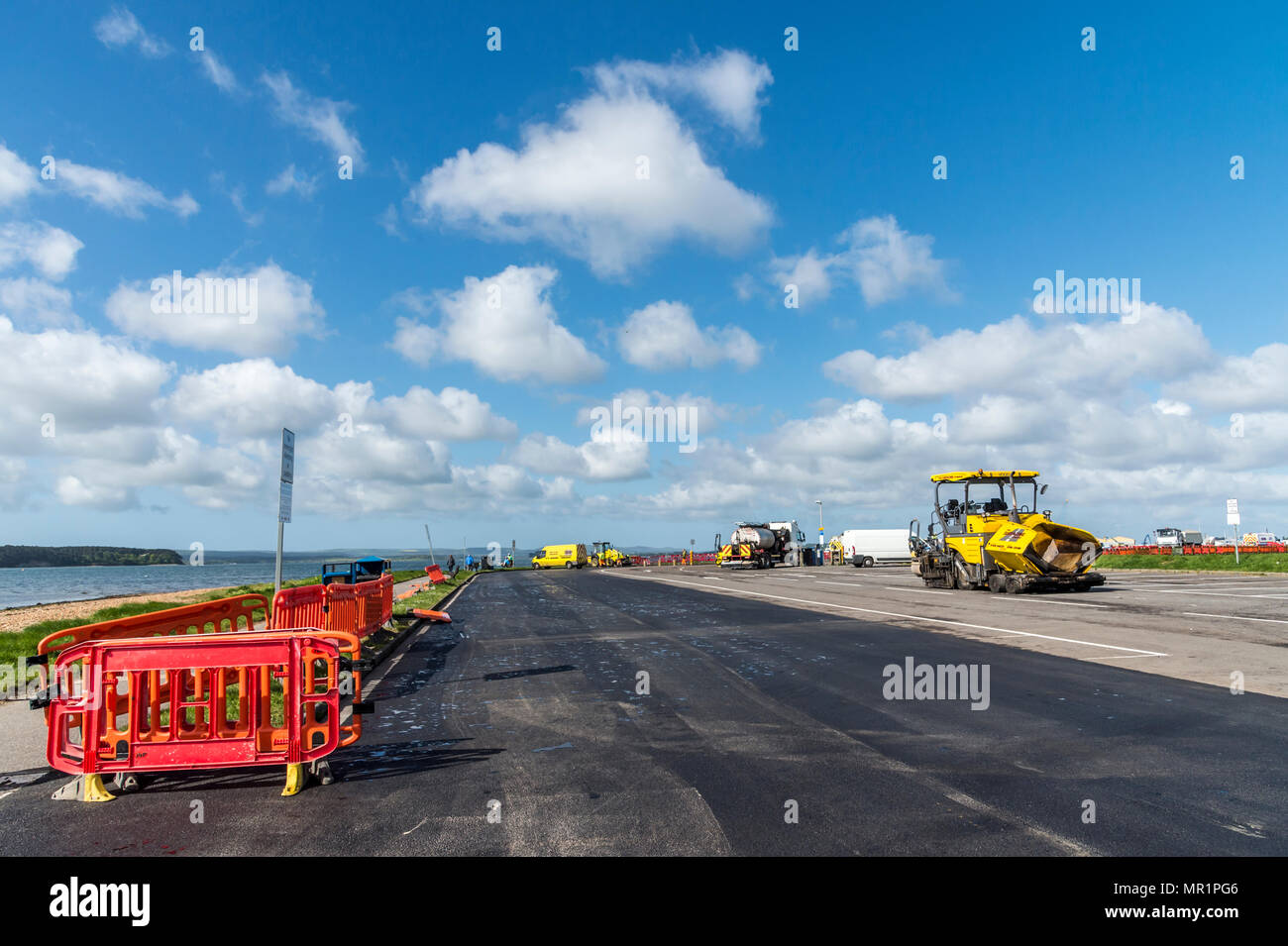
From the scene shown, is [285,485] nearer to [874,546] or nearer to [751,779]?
[751,779]

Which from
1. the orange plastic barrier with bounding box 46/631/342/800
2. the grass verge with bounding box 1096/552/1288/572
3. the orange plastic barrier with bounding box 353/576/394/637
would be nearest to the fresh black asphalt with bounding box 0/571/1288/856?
the orange plastic barrier with bounding box 46/631/342/800

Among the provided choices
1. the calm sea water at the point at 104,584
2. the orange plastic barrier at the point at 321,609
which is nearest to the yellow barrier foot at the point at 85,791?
the orange plastic barrier at the point at 321,609

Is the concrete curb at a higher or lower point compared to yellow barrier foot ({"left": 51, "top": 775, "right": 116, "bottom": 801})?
lower

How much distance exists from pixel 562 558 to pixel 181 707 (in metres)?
68.9

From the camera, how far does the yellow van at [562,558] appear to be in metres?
73.7

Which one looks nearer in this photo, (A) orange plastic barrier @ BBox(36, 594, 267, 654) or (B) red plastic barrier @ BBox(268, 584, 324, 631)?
(A) orange plastic barrier @ BBox(36, 594, 267, 654)

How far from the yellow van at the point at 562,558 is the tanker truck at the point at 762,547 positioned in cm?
1626

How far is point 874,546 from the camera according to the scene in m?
59.0

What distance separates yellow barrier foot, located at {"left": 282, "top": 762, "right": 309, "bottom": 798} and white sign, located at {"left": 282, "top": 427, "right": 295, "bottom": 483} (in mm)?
5153

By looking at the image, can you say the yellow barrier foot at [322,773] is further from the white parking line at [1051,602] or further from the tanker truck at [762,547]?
the tanker truck at [762,547]

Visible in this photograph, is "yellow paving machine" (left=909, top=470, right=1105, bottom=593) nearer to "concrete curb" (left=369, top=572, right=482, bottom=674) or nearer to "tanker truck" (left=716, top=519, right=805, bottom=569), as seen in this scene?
"concrete curb" (left=369, top=572, right=482, bottom=674)

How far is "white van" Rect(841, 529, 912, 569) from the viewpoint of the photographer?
58438mm
